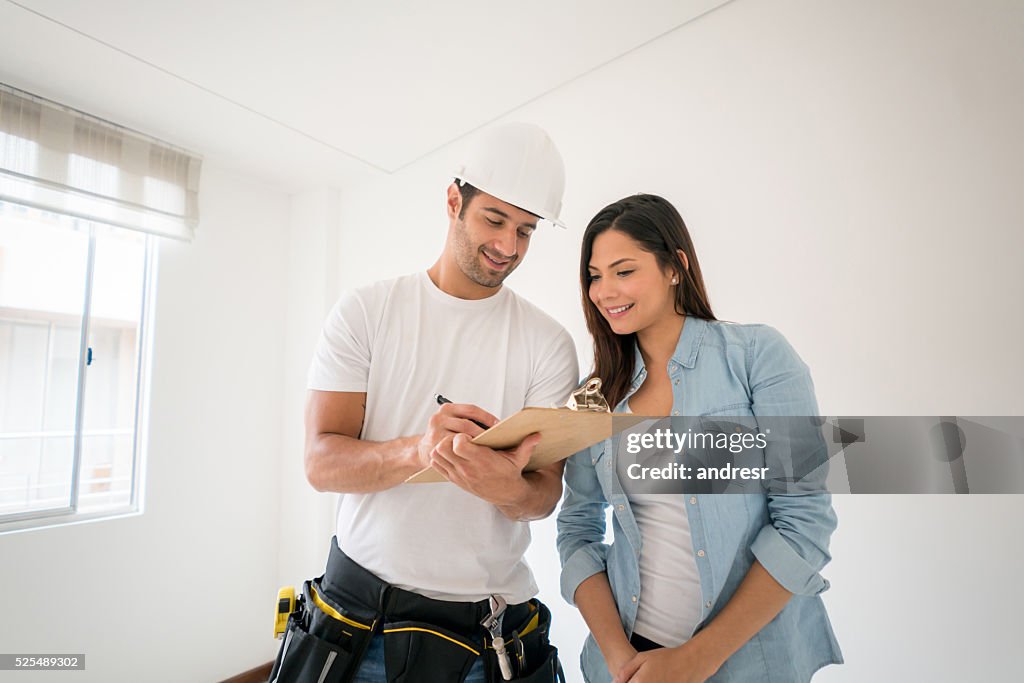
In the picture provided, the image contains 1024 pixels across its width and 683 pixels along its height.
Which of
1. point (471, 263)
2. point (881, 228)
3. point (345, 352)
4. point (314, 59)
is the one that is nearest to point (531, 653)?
point (345, 352)

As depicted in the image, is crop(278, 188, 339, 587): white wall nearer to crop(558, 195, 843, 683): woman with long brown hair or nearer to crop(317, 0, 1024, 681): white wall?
crop(317, 0, 1024, 681): white wall

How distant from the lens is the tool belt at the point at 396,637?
3.60 ft

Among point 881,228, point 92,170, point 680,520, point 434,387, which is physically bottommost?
point 680,520

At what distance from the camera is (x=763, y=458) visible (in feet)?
3.56

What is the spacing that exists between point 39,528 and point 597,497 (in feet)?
8.57

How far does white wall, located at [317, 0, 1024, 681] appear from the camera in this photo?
4.60ft

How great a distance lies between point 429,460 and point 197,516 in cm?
265

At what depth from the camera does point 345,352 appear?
125 cm

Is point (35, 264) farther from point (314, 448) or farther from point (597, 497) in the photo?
point (597, 497)

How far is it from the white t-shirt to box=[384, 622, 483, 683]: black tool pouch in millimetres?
75

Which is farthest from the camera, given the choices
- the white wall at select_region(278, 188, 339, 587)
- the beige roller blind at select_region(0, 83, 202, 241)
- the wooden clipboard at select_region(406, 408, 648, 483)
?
the white wall at select_region(278, 188, 339, 587)

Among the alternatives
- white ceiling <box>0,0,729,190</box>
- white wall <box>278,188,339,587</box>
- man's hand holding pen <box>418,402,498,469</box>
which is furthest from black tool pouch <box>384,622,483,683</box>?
white wall <box>278,188,339,587</box>

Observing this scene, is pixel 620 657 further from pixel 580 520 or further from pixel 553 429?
pixel 553 429

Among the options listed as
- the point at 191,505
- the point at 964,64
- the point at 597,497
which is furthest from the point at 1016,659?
the point at 191,505
